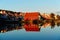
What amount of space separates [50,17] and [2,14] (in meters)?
4.84

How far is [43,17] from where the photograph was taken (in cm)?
2272

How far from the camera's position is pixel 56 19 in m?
20.9

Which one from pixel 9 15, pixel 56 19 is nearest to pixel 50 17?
pixel 56 19

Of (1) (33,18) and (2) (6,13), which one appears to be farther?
(2) (6,13)

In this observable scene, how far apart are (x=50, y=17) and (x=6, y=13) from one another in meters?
4.39

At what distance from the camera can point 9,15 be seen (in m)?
20.7

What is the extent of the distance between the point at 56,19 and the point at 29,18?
304 cm

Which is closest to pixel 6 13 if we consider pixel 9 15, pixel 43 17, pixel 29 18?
pixel 9 15

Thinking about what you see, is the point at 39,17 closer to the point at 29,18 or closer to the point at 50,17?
the point at 50,17

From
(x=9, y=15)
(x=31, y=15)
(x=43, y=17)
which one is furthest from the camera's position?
(x=43, y=17)

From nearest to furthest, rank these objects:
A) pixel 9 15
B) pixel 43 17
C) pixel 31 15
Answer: pixel 31 15 < pixel 9 15 < pixel 43 17

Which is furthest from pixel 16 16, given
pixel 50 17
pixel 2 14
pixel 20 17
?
pixel 50 17

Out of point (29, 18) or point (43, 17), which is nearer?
point (29, 18)

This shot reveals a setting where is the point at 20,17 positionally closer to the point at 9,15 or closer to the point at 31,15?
the point at 9,15
